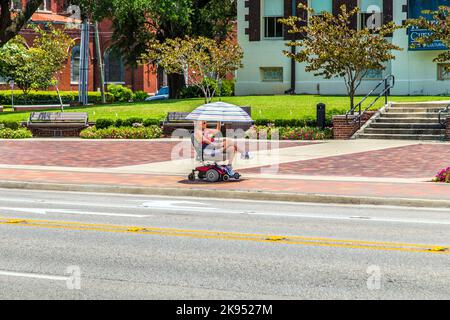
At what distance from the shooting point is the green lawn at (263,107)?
3678cm

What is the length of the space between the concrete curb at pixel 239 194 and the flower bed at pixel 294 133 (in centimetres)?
1387

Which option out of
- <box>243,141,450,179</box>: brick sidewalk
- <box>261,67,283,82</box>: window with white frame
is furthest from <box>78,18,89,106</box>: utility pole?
<box>243,141,450,179</box>: brick sidewalk

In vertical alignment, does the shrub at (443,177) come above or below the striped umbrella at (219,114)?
below

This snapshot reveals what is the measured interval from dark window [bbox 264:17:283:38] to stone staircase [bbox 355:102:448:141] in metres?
16.2

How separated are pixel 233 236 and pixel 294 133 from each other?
1969cm

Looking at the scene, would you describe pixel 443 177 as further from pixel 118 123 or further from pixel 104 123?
pixel 104 123

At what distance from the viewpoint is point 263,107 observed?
1553 inches

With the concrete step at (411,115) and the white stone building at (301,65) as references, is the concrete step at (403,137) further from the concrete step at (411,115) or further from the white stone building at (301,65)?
the white stone building at (301,65)

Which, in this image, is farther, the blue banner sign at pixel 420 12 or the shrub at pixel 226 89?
the shrub at pixel 226 89

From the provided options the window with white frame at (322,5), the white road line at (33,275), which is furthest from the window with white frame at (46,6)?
the white road line at (33,275)

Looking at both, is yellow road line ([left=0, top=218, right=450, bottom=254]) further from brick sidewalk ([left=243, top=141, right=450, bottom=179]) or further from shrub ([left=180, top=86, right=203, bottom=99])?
shrub ([left=180, top=86, right=203, bottom=99])
